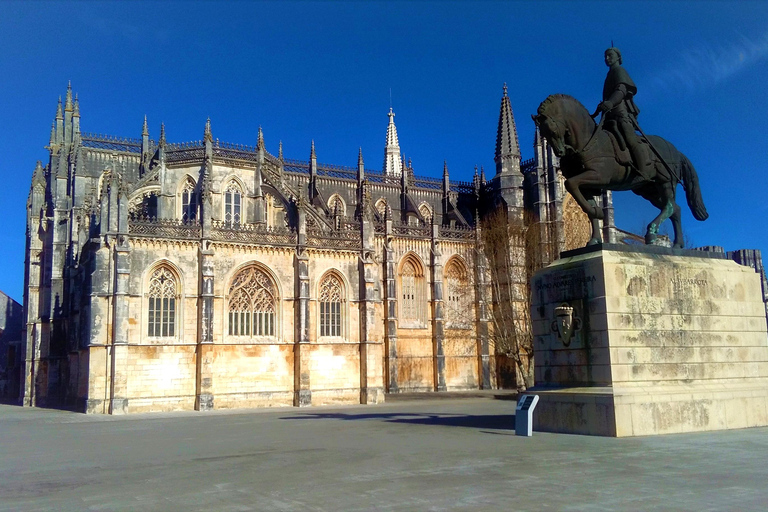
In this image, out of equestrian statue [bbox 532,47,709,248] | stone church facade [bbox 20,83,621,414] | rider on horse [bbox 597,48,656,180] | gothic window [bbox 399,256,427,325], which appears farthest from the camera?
gothic window [bbox 399,256,427,325]

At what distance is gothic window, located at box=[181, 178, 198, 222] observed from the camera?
149 ft

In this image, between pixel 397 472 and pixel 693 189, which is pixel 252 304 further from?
pixel 397 472

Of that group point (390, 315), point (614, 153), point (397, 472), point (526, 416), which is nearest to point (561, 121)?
point (614, 153)

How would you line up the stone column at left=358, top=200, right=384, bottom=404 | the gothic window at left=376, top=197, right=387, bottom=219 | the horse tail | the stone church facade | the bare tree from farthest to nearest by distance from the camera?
1. the gothic window at left=376, top=197, right=387, bottom=219
2. the bare tree
3. the stone column at left=358, top=200, right=384, bottom=404
4. the stone church facade
5. the horse tail

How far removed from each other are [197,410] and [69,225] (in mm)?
19287

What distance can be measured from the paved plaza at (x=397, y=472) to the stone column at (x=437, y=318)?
29615mm

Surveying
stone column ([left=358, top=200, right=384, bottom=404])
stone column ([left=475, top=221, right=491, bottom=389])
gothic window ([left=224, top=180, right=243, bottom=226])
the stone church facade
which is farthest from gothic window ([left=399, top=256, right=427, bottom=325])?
gothic window ([left=224, top=180, right=243, bottom=226])

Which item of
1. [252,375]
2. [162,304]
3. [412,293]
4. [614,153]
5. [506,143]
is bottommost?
[252,375]

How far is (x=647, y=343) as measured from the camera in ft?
50.0

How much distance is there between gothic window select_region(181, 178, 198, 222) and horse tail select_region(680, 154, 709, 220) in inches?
1344

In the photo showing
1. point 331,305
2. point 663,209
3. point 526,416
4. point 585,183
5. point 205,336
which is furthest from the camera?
point 331,305

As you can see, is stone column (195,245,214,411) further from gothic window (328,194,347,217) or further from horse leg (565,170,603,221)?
horse leg (565,170,603,221)

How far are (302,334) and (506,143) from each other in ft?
90.4

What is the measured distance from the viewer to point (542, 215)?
52.8 meters
